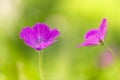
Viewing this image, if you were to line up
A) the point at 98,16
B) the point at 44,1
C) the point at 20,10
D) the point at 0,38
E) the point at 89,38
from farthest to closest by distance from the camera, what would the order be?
the point at 44,1
the point at 20,10
the point at 98,16
the point at 0,38
the point at 89,38

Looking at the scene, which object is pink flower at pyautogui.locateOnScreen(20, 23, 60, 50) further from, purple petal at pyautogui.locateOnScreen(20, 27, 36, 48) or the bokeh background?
the bokeh background

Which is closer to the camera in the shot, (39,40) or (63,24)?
(39,40)

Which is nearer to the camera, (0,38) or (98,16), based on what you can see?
(0,38)

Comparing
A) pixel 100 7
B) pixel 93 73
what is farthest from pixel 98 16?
pixel 93 73

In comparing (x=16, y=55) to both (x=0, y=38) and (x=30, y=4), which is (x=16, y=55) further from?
(x=30, y=4)

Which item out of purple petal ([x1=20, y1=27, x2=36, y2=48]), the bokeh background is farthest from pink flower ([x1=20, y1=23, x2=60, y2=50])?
the bokeh background

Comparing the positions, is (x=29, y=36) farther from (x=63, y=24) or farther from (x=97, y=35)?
(x=63, y=24)

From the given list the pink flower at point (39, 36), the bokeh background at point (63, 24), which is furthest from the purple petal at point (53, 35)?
the bokeh background at point (63, 24)

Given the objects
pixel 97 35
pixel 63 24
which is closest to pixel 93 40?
pixel 97 35
